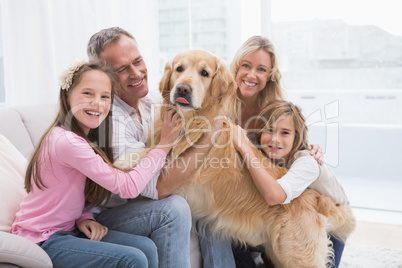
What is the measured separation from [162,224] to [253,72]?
1.05m

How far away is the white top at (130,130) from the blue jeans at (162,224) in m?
0.08

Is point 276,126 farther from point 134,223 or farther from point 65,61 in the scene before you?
point 65,61

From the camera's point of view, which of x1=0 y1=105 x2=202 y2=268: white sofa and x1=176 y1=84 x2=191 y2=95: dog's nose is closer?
x1=0 y1=105 x2=202 y2=268: white sofa

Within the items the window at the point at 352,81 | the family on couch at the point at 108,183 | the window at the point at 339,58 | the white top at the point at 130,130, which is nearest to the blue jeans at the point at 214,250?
the family on couch at the point at 108,183

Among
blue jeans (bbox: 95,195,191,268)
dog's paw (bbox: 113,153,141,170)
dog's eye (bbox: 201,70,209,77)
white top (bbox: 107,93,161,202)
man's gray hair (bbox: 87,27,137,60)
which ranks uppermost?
man's gray hair (bbox: 87,27,137,60)

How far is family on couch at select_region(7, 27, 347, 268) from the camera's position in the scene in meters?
1.38

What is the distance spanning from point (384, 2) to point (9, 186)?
355 centimetres

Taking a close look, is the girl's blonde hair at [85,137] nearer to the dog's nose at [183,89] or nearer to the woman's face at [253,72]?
the dog's nose at [183,89]

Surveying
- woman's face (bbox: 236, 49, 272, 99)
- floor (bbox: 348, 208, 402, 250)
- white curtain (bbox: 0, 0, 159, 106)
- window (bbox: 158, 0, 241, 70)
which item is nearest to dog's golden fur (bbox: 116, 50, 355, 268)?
woman's face (bbox: 236, 49, 272, 99)

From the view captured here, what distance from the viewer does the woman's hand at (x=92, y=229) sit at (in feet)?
4.70

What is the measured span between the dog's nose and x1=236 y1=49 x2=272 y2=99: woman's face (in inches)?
25.6

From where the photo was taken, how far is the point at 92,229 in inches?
57.4

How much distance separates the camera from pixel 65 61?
2.80 meters

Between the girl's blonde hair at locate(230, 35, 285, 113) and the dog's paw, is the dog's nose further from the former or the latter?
the girl's blonde hair at locate(230, 35, 285, 113)
